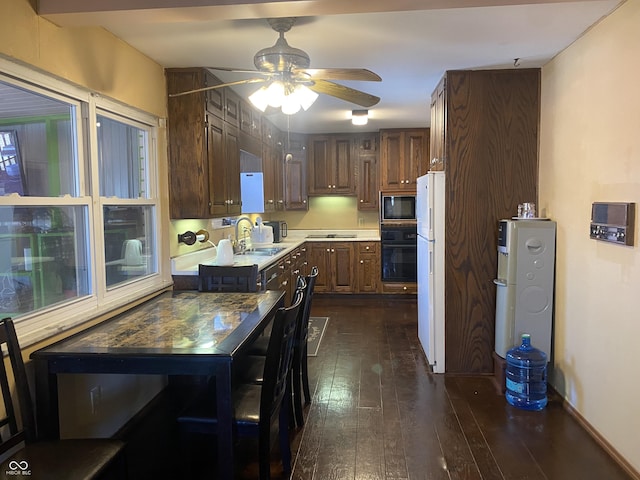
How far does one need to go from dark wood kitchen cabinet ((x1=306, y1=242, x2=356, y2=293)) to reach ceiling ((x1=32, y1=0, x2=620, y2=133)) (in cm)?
297

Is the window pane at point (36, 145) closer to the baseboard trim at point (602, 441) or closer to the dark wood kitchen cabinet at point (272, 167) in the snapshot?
the dark wood kitchen cabinet at point (272, 167)

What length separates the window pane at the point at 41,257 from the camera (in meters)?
1.98

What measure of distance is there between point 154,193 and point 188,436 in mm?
1723

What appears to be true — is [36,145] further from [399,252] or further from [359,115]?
[399,252]

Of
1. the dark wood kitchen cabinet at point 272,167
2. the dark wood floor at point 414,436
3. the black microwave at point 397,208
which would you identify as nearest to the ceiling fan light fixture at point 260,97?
the dark wood floor at point 414,436

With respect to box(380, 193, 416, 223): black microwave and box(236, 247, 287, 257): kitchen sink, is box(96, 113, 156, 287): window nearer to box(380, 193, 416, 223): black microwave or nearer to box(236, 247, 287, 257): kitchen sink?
box(236, 247, 287, 257): kitchen sink

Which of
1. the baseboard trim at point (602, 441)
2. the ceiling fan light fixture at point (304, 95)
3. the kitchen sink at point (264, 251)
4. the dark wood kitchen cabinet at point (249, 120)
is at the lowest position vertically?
the baseboard trim at point (602, 441)

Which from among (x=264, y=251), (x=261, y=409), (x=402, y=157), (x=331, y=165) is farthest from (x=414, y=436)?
(x=331, y=165)

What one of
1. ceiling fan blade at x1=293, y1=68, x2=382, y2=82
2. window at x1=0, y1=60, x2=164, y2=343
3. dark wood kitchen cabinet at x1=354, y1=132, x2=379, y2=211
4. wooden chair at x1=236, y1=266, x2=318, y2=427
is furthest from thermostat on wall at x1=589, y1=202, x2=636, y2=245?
dark wood kitchen cabinet at x1=354, y1=132, x2=379, y2=211

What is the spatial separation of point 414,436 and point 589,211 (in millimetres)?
1642

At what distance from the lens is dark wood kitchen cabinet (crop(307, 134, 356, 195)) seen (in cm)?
643

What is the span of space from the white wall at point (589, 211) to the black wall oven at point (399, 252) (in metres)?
2.79

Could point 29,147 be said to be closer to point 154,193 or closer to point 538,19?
point 154,193

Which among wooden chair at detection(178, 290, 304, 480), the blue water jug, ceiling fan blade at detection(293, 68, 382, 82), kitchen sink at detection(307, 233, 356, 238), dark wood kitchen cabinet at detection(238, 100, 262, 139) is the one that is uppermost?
dark wood kitchen cabinet at detection(238, 100, 262, 139)
